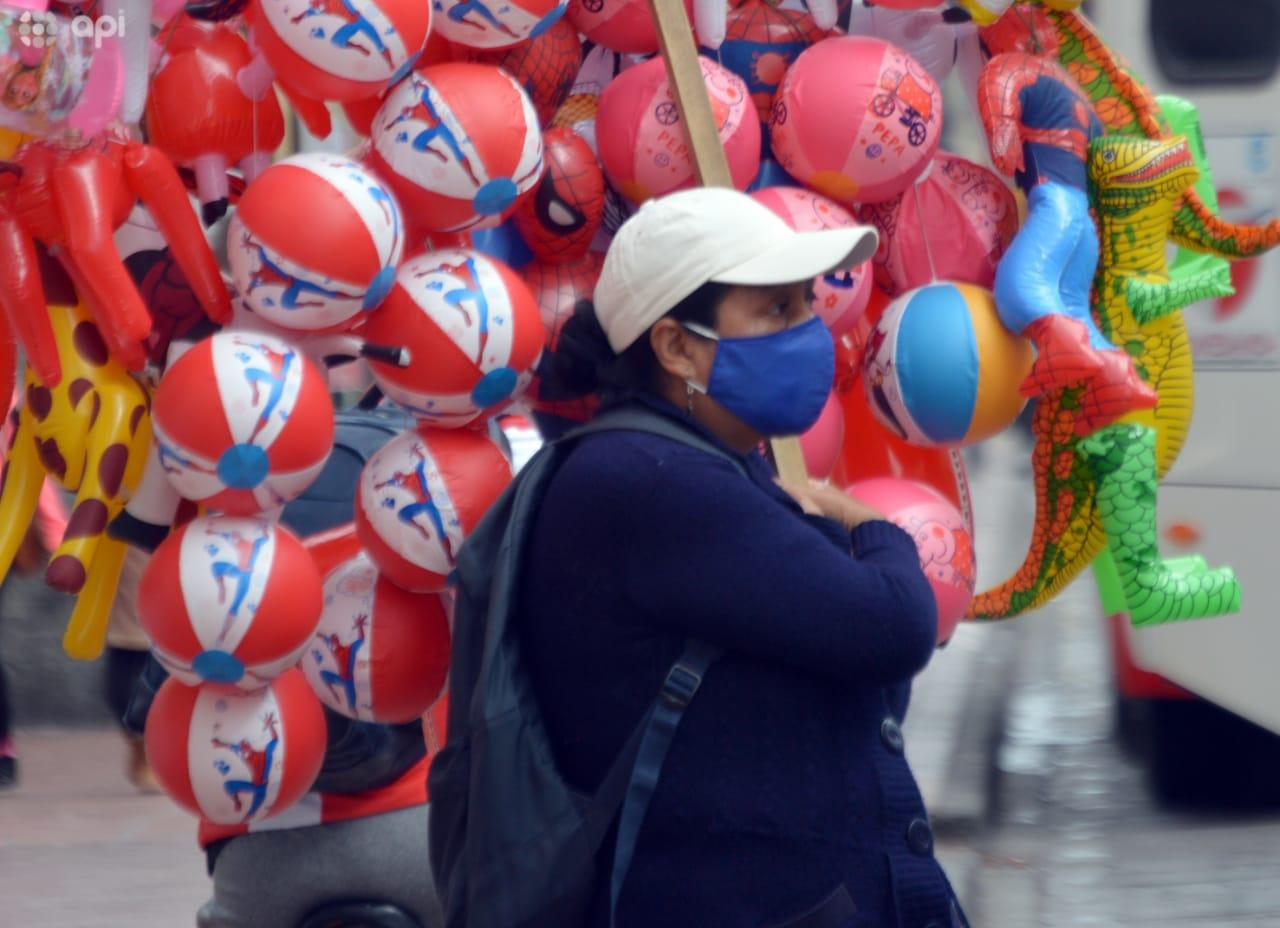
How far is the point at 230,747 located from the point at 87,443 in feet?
1.70

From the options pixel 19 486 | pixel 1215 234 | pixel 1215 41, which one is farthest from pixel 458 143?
pixel 1215 41

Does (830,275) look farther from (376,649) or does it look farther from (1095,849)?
(1095,849)

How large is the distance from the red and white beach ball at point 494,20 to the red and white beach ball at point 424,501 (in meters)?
0.62

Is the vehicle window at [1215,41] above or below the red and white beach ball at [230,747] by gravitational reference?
below

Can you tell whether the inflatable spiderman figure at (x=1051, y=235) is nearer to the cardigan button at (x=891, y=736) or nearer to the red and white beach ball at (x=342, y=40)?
the cardigan button at (x=891, y=736)

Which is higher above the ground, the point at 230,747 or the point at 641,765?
the point at 641,765

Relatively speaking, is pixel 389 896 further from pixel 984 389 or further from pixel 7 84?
pixel 7 84

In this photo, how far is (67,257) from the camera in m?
2.96

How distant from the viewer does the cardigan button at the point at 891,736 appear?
2.50m

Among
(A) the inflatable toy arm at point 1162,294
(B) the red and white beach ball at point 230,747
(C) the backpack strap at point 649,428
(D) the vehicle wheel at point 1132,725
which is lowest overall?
(D) the vehicle wheel at point 1132,725

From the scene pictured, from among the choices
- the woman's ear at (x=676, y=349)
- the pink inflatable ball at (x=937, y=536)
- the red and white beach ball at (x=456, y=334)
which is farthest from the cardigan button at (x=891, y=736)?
the red and white beach ball at (x=456, y=334)

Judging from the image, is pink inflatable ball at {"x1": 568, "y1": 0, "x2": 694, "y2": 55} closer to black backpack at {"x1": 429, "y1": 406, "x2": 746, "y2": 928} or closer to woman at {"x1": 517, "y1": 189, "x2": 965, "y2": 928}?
woman at {"x1": 517, "y1": 189, "x2": 965, "y2": 928}

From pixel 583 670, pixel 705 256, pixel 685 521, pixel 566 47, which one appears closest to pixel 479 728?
pixel 583 670

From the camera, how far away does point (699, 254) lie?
2.49m
